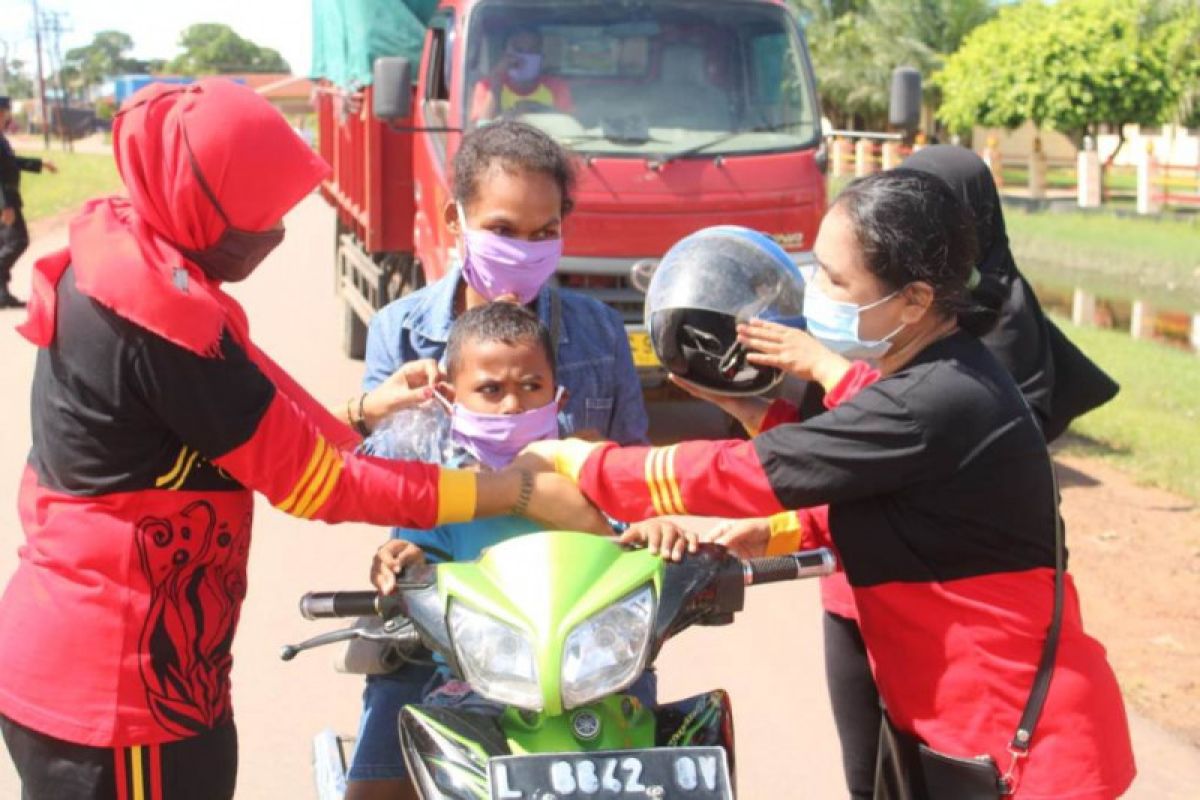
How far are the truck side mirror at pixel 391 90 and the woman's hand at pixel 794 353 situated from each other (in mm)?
6349

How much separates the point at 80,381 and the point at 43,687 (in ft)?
1.70

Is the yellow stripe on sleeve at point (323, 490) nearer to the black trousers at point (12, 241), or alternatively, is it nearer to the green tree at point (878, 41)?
the black trousers at point (12, 241)

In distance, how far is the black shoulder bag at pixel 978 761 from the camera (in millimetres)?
2613

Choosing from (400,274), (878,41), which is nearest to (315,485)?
(400,274)

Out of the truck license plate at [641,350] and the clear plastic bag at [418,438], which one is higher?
the clear plastic bag at [418,438]

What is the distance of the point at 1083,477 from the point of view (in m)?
8.80

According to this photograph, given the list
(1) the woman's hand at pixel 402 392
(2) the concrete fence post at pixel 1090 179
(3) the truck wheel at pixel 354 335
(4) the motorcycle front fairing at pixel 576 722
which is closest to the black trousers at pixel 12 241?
(3) the truck wheel at pixel 354 335

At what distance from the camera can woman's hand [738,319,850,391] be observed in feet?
8.98

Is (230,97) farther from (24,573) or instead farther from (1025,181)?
(1025,181)

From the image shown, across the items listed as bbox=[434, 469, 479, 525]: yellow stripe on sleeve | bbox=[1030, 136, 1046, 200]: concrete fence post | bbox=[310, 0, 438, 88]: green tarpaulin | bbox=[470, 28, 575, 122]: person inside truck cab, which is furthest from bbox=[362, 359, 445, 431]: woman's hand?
bbox=[1030, 136, 1046, 200]: concrete fence post

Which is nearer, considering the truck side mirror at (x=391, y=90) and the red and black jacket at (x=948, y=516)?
the red and black jacket at (x=948, y=516)

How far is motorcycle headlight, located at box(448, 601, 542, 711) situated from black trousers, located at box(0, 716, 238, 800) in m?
0.67

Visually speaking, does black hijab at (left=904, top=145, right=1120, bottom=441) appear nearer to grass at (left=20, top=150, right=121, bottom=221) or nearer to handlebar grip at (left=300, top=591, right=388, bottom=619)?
handlebar grip at (left=300, top=591, right=388, bottom=619)

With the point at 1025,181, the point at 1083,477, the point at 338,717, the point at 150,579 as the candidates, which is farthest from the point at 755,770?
the point at 1025,181
